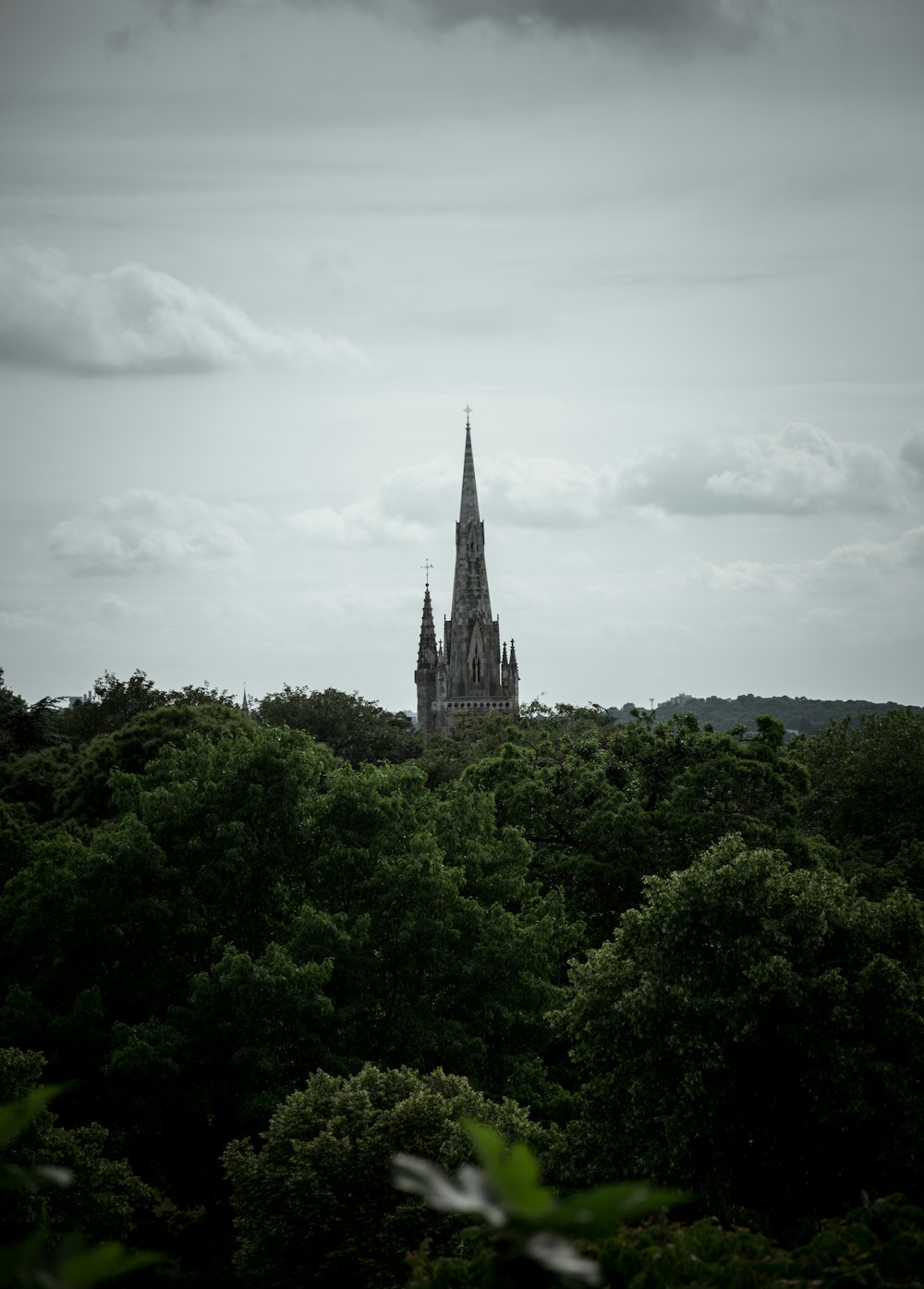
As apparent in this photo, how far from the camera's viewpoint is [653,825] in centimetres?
3384

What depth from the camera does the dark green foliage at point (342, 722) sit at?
8675 cm


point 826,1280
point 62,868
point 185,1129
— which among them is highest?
point 62,868

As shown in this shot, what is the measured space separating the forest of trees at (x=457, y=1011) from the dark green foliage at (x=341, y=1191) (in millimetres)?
55

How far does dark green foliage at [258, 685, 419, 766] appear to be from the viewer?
86750 mm

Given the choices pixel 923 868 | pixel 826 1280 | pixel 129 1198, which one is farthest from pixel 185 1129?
pixel 923 868

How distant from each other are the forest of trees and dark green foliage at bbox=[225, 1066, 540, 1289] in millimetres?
55

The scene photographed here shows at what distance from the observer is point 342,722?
87688 mm

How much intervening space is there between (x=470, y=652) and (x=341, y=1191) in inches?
3846

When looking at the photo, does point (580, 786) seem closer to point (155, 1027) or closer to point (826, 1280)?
point (155, 1027)

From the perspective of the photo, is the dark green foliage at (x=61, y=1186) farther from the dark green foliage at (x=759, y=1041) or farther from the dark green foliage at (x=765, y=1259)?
the dark green foliage at (x=765, y=1259)

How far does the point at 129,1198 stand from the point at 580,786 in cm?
1808

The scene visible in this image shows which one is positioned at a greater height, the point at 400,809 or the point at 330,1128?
the point at 400,809

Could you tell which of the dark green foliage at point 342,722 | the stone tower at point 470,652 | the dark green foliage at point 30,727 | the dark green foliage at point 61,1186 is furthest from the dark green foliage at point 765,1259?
the stone tower at point 470,652

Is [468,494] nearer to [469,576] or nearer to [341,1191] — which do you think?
[469,576]
